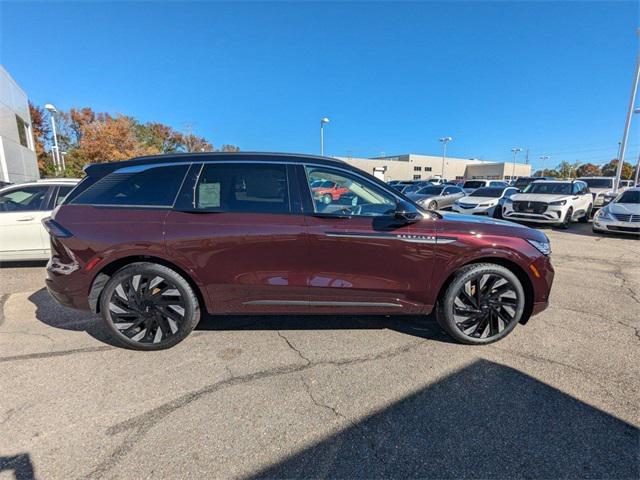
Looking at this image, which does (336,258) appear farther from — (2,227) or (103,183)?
(2,227)

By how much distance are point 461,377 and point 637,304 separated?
11.7 feet

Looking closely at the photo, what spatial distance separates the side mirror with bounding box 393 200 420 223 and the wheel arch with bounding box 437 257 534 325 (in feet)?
2.22

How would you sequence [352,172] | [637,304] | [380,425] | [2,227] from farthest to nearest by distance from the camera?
[2,227] < [637,304] < [352,172] < [380,425]

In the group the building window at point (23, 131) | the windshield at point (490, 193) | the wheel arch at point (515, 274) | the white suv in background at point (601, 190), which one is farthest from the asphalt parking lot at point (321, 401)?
the building window at point (23, 131)

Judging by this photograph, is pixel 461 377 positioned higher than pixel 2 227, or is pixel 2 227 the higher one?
pixel 2 227

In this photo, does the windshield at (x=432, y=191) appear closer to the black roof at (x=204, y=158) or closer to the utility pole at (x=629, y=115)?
the utility pole at (x=629, y=115)

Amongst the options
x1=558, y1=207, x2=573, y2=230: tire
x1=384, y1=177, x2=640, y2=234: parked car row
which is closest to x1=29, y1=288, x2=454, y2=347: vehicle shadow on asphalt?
x1=384, y1=177, x2=640, y2=234: parked car row

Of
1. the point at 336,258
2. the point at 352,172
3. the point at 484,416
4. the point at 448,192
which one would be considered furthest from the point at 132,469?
the point at 448,192

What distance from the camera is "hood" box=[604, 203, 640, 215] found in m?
9.50

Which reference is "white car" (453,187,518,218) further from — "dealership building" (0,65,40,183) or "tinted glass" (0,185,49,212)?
"dealership building" (0,65,40,183)

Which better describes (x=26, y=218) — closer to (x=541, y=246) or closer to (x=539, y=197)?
(x=541, y=246)

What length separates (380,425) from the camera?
7.34ft

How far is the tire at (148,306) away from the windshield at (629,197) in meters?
13.3

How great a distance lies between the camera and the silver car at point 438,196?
16625mm
